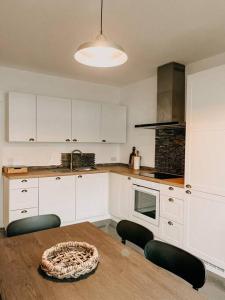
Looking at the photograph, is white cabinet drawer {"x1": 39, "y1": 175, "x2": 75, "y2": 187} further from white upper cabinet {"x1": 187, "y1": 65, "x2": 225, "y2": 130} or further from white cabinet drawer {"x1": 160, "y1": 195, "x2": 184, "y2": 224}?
white upper cabinet {"x1": 187, "y1": 65, "x2": 225, "y2": 130}

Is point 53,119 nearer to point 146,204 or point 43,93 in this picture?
point 43,93

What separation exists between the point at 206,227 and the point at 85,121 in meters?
2.47

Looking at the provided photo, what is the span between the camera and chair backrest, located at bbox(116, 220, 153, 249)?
168cm

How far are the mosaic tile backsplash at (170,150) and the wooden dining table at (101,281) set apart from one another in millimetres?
2187

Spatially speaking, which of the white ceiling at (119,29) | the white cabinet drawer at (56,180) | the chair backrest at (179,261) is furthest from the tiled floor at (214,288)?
the white ceiling at (119,29)

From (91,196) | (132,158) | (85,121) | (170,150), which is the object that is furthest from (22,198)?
(170,150)

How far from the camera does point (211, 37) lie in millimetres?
2393

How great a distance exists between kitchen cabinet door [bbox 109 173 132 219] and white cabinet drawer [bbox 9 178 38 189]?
1.27 m

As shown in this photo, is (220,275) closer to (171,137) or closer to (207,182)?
(207,182)

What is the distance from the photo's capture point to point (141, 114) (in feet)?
13.6

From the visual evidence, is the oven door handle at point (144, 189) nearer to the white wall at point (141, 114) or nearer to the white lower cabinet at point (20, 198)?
the white wall at point (141, 114)

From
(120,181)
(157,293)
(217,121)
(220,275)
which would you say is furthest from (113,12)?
(220,275)

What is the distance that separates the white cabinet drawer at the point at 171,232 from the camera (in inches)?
106

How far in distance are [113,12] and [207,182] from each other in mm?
1847
